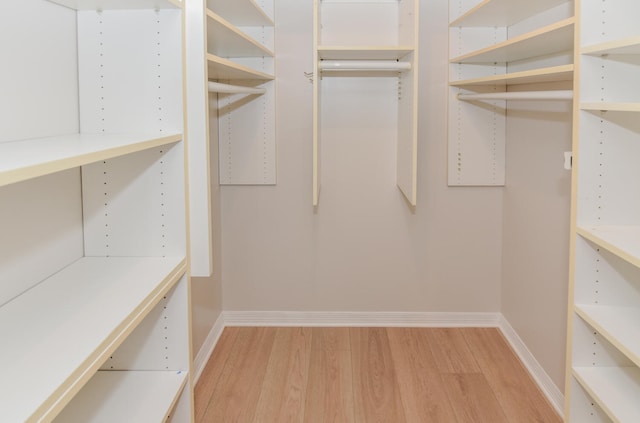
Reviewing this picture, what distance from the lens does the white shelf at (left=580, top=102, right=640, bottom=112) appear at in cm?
145

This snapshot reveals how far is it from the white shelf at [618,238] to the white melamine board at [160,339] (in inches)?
45.3

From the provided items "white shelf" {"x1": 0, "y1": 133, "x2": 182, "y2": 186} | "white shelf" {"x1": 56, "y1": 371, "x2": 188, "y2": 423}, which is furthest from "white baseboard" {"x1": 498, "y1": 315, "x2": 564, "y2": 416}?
"white shelf" {"x1": 0, "y1": 133, "x2": 182, "y2": 186}

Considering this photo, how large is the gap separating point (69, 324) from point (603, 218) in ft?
4.72

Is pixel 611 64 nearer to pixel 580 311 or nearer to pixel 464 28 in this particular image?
pixel 580 311

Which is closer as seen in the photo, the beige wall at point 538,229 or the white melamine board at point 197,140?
the white melamine board at point 197,140

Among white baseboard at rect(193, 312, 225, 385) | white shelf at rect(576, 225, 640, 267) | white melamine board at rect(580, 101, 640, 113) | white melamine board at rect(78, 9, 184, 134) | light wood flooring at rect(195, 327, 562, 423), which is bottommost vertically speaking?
light wood flooring at rect(195, 327, 562, 423)

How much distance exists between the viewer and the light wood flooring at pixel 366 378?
100 inches

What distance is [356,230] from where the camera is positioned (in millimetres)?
3516

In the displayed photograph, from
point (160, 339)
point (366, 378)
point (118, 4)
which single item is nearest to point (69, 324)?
point (160, 339)

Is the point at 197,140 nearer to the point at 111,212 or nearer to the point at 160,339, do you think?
the point at 111,212

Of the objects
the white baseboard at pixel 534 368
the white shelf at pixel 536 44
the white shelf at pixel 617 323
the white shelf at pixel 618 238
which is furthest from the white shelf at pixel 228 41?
the white baseboard at pixel 534 368

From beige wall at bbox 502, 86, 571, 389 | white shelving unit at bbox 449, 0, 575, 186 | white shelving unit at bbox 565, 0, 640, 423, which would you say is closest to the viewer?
white shelving unit at bbox 565, 0, 640, 423

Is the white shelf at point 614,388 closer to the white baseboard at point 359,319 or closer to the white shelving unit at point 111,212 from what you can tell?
the white shelving unit at point 111,212

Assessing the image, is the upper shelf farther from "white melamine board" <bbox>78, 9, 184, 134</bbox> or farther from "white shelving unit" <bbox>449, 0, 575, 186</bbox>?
"white melamine board" <bbox>78, 9, 184, 134</bbox>
